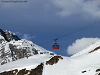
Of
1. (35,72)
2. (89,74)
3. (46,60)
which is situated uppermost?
(46,60)

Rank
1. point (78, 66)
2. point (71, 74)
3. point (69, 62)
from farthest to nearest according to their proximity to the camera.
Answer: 1. point (69, 62)
2. point (78, 66)
3. point (71, 74)

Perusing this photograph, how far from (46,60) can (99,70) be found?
21381 mm

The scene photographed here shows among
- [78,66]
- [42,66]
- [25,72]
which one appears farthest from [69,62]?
[25,72]

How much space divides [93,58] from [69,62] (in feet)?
24.6

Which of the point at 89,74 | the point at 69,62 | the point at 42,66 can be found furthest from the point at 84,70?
the point at 42,66

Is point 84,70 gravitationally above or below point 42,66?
below

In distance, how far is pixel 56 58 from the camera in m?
65.8

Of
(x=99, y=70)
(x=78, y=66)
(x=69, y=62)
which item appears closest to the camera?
(x=99, y=70)

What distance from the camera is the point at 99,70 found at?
48.9 m

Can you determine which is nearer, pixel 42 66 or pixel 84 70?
pixel 84 70

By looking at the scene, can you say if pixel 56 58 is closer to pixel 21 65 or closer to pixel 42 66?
pixel 42 66

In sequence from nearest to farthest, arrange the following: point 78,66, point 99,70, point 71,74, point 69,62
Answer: point 99,70 → point 71,74 → point 78,66 → point 69,62

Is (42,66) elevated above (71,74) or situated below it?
above

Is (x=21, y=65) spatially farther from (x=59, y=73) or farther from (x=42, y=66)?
(x=59, y=73)
